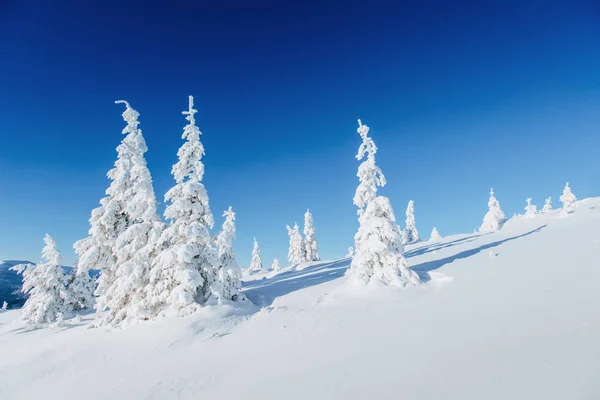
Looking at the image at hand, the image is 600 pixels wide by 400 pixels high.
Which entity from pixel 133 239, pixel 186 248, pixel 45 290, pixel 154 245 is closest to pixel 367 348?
pixel 186 248

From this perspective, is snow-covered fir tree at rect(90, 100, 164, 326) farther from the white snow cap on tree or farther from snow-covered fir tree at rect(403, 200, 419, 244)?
the white snow cap on tree

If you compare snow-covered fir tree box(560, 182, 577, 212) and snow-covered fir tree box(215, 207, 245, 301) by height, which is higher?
snow-covered fir tree box(560, 182, 577, 212)

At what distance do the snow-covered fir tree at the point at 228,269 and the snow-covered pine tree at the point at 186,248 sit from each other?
0.68 meters

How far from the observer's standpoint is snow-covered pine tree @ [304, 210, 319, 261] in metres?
73.1

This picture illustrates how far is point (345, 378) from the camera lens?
9203 millimetres

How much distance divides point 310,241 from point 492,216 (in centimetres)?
4487

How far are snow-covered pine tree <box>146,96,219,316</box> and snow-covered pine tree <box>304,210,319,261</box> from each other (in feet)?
177

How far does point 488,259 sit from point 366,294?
499 inches

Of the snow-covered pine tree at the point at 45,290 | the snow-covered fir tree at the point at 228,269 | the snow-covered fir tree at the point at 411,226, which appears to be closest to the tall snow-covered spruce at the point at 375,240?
the snow-covered fir tree at the point at 228,269

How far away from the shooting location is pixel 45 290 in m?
29.3

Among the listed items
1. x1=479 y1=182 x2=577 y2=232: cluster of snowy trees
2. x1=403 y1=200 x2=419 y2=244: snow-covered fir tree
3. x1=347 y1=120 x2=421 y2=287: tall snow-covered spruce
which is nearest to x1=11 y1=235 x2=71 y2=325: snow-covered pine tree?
x1=347 y1=120 x2=421 y2=287: tall snow-covered spruce

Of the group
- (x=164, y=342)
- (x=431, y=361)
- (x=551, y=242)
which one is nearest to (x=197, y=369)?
(x=164, y=342)

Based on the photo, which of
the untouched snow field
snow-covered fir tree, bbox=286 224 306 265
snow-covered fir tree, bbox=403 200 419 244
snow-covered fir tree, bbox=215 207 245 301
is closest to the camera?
the untouched snow field

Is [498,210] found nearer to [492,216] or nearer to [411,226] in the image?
[492,216]
